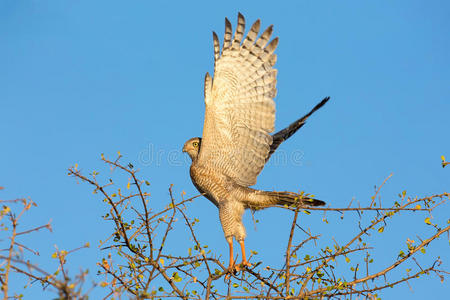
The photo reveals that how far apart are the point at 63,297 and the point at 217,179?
11.4 feet

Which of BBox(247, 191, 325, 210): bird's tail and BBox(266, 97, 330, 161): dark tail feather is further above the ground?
BBox(266, 97, 330, 161): dark tail feather

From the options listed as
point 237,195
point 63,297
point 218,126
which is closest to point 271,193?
point 237,195

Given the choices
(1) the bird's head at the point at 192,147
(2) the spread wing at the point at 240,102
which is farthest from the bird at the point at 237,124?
(1) the bird's head at the point at 192,147

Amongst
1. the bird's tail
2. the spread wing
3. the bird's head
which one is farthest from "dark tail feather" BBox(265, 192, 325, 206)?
the bird's head

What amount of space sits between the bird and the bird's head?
0.32 meters

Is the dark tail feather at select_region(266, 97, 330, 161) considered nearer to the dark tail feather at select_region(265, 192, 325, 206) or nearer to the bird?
the bird

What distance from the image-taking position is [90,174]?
158 inches

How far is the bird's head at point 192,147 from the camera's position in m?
6.12

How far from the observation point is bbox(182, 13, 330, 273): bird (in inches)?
218

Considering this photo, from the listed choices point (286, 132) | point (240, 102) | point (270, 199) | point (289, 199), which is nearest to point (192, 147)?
point (240, 102)

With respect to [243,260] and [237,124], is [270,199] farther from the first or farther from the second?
[237,124]

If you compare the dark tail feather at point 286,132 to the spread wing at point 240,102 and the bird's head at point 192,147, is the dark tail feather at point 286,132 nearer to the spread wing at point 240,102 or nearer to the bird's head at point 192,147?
the spread wing at point 240,102

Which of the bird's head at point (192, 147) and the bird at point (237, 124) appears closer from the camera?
the bird at point (237, 124)

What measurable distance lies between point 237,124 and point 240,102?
24 centimetres
